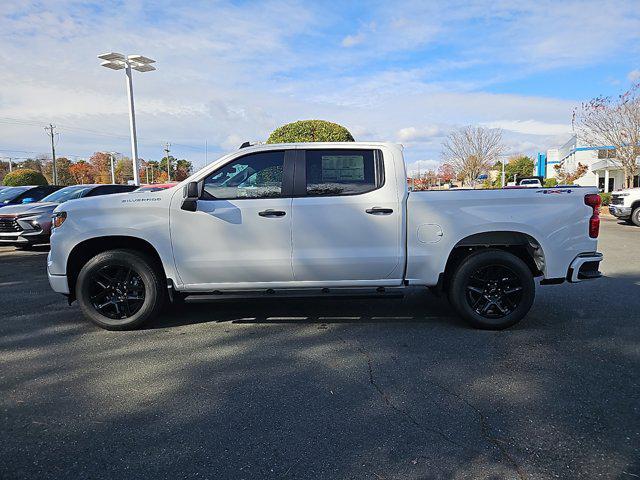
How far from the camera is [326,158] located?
492cm

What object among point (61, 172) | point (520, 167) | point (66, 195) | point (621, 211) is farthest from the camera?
point (61, 172)

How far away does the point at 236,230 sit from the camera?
473 cm

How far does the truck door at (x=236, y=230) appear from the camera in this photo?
4.73 meters

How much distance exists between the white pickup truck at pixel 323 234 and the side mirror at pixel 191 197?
0.01 metres

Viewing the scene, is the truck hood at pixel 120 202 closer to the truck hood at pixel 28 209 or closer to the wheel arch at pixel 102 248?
the wheel arch at pixel 102 248

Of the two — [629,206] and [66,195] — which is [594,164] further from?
[66,195]

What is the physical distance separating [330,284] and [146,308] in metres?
1.99

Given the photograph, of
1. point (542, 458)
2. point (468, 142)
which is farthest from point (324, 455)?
point (468, 142)

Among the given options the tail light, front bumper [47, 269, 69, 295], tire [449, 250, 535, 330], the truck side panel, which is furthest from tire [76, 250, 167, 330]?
the tail light

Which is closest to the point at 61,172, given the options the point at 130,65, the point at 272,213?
the point at 130,65

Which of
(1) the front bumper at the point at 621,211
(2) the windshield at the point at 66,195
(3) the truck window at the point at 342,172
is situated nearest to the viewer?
(3) the truck window at the point at 342,172

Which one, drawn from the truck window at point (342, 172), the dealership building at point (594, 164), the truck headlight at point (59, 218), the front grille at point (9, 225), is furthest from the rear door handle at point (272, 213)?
the dealership building at point (594, 164)

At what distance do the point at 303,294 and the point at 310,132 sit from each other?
44.7ft

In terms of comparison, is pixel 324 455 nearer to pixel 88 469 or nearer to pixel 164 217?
pixel 88 469
